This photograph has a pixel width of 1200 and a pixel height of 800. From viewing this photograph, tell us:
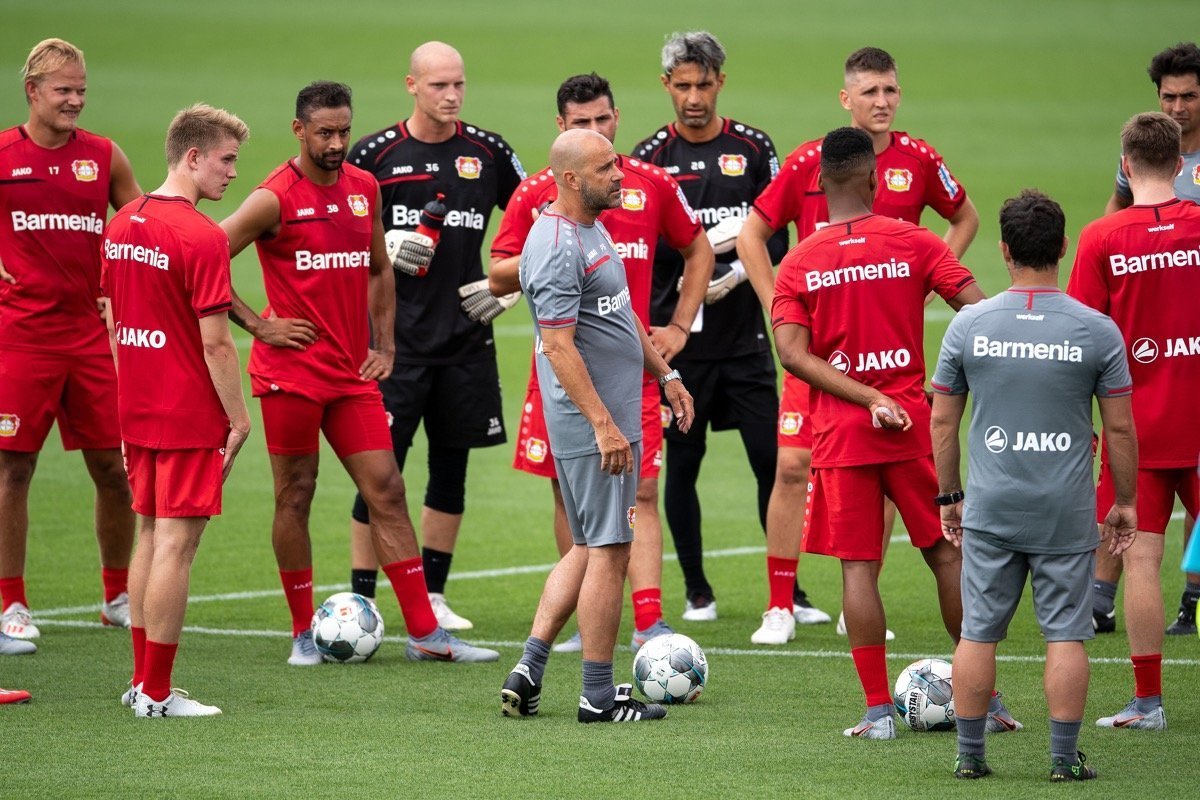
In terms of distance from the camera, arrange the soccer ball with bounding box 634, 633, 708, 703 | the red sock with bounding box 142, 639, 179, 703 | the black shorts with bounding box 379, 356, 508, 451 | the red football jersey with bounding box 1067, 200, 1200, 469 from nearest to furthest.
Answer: the red football jersey with bounding box 1067, 200, 1200, 469
the red sock with bounding box 142, 639, 179, 703
the soccer ball with bounding box 634, 633, 708, 703
the black shorts with bounding box 379, 356, 508, 451

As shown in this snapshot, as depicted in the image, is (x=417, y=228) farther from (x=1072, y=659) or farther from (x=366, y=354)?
(x=1072, y=659)

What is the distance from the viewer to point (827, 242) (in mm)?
6684

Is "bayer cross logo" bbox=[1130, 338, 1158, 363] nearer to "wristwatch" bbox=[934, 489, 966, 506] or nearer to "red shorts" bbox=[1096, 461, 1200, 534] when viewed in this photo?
"red shorts" bbox=[1096, 461, 1200, 534]

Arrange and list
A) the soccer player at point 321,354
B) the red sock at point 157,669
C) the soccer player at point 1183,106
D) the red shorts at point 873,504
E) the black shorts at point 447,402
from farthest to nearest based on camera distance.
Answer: the black shorts at point 447,402
the soccer player at point 321,354
the soccer player at point 1183,106
the red sock at point 157,669
the red shorts at point 873,504

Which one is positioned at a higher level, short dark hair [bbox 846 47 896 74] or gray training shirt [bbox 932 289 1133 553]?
short dark hair [bbox 846 47 896 74]

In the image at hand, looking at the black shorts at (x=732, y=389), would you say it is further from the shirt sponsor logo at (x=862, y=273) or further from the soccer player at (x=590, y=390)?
the shirt sponsor logo at (x=862, y=273)

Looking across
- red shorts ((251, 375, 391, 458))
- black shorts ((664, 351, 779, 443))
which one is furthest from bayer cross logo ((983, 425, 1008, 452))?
black shorts ((664, 351, 779, 443))

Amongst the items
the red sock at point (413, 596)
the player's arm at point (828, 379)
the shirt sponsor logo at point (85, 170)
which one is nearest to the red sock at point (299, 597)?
the red sock at point (413, 596)

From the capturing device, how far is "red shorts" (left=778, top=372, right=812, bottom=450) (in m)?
8.92

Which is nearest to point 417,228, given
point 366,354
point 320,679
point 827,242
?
point 366,354

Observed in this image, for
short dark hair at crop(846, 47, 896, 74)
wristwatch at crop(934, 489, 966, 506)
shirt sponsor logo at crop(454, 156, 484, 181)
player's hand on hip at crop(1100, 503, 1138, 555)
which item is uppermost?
short dark hair at crop(846, 47, 896, 74)

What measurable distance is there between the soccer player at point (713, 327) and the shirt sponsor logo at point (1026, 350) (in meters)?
3.67

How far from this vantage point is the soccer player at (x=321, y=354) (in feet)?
27.2

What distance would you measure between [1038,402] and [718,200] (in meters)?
4.01
